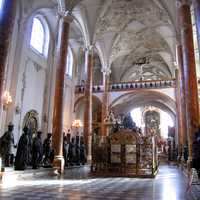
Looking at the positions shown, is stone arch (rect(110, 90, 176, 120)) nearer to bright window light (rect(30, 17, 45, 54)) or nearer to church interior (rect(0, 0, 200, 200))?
church interior (rect(0, 0, 200, 200))

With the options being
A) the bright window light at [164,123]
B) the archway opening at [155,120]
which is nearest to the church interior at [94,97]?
the archway opening at [155,120]

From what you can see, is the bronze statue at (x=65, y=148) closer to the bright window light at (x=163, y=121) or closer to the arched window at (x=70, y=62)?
the arched window at (x=70, y=62)

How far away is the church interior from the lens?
6.89m

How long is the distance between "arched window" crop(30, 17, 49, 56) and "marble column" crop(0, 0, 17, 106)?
9.34m

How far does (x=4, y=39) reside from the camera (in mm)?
6953

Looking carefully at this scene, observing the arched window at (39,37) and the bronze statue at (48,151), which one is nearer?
the bronze statue at (48,151)

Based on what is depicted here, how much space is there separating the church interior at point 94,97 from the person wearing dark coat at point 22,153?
0.12 feet

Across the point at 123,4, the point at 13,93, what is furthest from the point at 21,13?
the point at 123,4

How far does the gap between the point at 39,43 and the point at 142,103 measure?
42.7ft

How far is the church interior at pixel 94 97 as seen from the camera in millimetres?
6895

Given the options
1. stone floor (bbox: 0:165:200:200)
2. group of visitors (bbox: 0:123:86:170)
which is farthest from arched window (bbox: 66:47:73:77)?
stone floor (bbox: 0:165:200:200)

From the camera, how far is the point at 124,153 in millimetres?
10570

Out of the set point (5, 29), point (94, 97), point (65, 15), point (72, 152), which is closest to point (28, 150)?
point (72, 152)

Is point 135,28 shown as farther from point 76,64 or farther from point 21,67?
point 21,67
